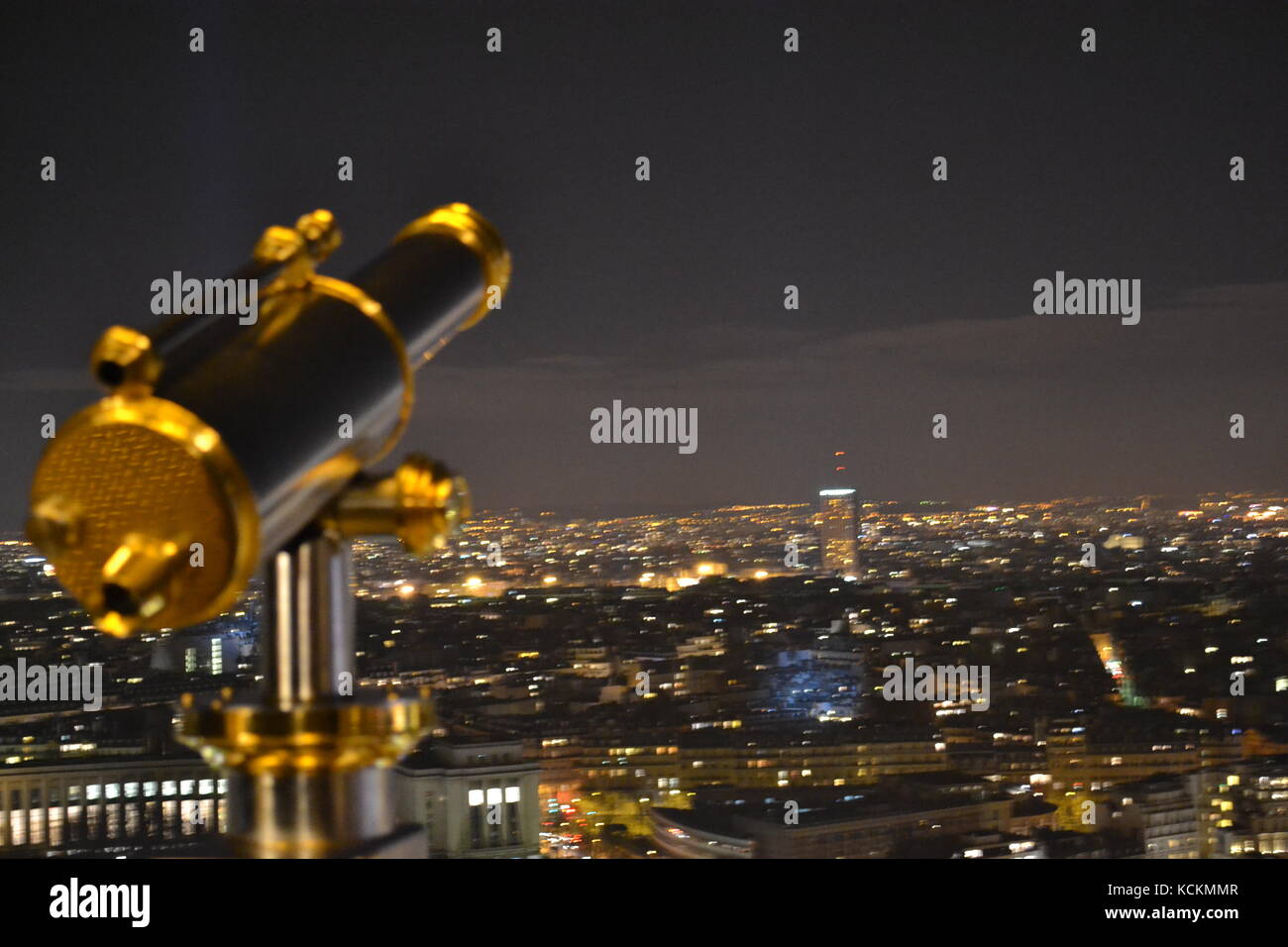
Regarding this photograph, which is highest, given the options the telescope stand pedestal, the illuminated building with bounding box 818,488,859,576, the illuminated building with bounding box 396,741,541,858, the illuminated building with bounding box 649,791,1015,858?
the illuminated building with bounding box 818,488,859,576

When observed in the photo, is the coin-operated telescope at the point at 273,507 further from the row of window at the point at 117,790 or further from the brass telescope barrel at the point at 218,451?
the row of window at the point at 117,790

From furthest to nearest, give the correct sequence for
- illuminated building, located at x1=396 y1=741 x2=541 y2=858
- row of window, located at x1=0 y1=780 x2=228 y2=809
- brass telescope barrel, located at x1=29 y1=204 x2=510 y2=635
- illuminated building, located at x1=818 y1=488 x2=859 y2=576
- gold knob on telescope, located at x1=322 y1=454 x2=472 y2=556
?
illuminated building, located at x1=818 y1=488 x2=859 y2=576
row of window, located at x1=0 y1=780 x2=228 y2=809
illuminated building, located at x1=396 y1=741 x2=541 y2=858
gold knob on telescope, located at x1=322 y1=454 x2=472 y2=556
brass telescope barrel, located at x1=29 y1=204 x2=510 y2=635

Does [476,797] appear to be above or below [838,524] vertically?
below

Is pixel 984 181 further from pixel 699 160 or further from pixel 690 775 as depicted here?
Result: pixel 690 775

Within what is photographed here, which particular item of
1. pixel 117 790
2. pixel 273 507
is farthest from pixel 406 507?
pixel 117 790

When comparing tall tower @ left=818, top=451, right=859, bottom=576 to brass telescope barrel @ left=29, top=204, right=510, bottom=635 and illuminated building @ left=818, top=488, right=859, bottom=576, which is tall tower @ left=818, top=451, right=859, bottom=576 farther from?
brass telescope barrel @ left=29, top=204, right=510, bottom=635

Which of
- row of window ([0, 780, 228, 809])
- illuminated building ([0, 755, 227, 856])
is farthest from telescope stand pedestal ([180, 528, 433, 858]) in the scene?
row of window ([0, 780, 228, 809])

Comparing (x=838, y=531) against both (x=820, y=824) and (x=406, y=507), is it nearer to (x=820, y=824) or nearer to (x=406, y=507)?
(x=820, y=824)

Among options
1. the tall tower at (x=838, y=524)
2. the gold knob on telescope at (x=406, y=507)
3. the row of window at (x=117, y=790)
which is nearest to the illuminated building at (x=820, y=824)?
the tall tower at (x=838, y=524)
